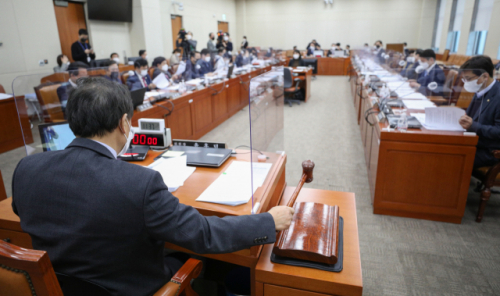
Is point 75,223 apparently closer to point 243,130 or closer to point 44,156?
point 44,156

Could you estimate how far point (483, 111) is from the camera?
2232mm

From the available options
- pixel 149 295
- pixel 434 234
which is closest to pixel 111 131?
pixel 149 295

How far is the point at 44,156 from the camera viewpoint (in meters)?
0.84

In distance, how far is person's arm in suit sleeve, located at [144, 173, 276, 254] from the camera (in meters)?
0.78

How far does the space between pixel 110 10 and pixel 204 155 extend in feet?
23.2

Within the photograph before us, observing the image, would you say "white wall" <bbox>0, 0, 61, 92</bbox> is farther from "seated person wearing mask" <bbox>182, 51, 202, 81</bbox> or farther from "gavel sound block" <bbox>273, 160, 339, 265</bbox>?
"gavel sound block" <bbox>273, 160, 339, 265</bbox>

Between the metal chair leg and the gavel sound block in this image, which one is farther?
the metal chair leg

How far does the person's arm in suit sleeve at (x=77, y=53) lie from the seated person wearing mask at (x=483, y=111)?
6.50 metres

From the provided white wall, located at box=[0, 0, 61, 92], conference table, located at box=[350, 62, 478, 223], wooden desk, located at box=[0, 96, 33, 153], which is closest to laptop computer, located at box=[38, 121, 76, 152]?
conference table, located at box=[350, 62, 478, 223]

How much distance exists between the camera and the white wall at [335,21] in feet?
45.3

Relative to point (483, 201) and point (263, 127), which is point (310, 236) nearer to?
point (263, 127)

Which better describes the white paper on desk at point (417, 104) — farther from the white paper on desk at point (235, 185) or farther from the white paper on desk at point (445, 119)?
the white paper on desk at point (235, 185)

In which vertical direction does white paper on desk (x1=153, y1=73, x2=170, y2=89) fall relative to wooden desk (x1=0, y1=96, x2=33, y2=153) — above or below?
above

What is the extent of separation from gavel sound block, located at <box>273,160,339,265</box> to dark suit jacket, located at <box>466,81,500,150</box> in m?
1.55
